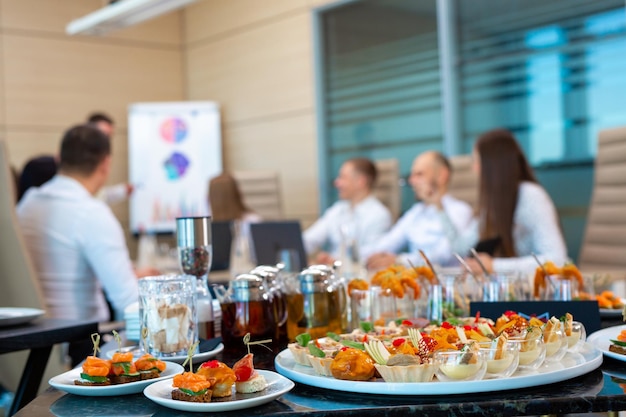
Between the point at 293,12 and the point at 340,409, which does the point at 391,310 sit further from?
the point at 293,12

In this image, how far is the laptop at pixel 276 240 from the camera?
3188mm

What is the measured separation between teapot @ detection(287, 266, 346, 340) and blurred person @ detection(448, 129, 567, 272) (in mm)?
1991

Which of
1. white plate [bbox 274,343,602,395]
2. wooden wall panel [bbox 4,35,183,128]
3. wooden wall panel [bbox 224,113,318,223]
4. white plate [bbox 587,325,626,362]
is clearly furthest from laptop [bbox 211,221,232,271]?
wooden wall panel [bbox 4,35,183,128]

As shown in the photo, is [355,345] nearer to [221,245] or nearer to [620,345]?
[620,345]

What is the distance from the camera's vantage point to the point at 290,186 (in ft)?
22.7

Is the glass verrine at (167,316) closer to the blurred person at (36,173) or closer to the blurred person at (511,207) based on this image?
the blurred person at (511,207)

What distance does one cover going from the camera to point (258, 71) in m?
7.20

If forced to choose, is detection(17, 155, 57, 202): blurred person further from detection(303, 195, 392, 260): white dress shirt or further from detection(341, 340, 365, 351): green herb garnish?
detection(341, 340, 365, 351): green herb garnish

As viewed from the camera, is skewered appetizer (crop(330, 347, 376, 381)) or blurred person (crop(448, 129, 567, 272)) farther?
blurred person (crop(448, 129, 567, 272))

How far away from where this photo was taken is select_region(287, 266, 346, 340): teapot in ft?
5.35

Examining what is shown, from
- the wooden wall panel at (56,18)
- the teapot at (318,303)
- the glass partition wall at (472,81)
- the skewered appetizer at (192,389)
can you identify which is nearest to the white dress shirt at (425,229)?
the glass partition wall at (472,81)

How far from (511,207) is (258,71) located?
403 centimetres

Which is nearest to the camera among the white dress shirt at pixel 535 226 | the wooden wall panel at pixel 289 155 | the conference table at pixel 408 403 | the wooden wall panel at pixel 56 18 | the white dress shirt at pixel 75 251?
the conference table at pixel 408 403

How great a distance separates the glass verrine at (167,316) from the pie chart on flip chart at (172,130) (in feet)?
19.2
